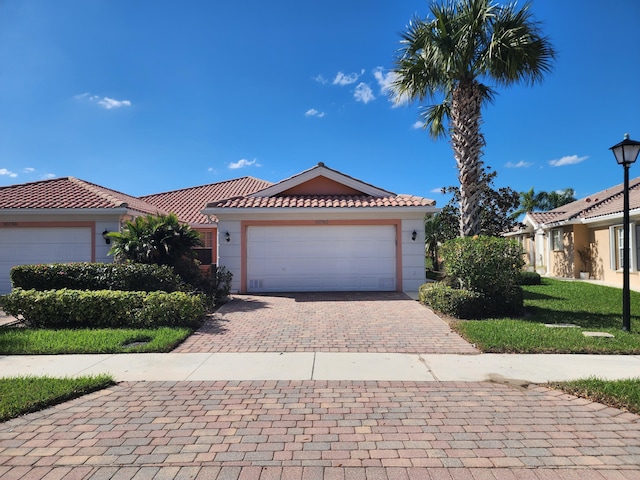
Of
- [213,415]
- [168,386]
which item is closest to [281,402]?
[213,415]

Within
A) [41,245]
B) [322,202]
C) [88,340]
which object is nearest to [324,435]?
[88,340]

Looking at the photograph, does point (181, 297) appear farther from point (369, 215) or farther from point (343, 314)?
point (369, 215)

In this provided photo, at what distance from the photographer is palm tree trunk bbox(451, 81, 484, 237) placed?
36.9 feet

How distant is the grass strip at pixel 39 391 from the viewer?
408 cm

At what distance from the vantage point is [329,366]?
5598 millimetres

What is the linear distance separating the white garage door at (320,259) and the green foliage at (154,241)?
8.93 feet

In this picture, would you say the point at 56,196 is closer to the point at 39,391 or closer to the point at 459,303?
the point at 39,391

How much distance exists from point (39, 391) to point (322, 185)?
11.3m

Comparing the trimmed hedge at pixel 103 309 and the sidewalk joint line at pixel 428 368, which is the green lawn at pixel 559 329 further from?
the trimmed hedge at pixel 103 309

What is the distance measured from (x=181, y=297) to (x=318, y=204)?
610cm

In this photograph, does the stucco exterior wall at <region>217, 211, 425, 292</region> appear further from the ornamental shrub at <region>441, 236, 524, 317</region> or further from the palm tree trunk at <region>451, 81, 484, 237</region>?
the ornamental shrub at <region>441, 236, 524, 317</region>

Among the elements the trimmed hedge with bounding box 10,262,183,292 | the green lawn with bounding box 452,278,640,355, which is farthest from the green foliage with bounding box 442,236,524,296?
the trimmed hedge with bounding box 10,262,183,292

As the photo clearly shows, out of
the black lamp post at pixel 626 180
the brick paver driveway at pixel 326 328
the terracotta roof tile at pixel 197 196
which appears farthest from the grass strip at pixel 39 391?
the terracotta roof tile at pixel 197 196

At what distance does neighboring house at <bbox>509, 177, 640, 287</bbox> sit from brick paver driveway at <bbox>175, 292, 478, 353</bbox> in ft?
33.3
